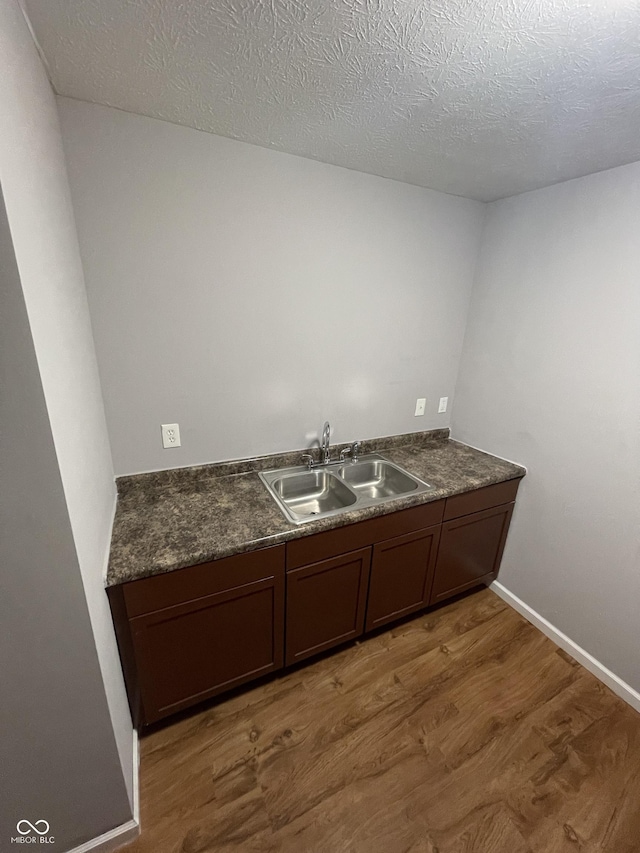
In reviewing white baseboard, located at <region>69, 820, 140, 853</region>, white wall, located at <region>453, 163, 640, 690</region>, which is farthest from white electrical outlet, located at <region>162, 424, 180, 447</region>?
white wall, located at <region>453, 163, 640, 690</region>

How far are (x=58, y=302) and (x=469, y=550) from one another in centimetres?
212

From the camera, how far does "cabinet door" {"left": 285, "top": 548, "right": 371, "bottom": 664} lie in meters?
1.45

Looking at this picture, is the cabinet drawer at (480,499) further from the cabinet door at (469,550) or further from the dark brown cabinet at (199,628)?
the dark brown cabinet at (199,628)

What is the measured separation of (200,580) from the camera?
122cm

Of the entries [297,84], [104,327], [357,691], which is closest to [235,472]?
[104,327]

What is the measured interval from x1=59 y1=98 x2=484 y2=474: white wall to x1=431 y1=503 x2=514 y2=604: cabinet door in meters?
0.73

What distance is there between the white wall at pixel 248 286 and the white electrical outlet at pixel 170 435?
0.03 m

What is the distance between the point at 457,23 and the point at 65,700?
1.91m

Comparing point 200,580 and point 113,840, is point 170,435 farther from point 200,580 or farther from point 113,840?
point 113,840

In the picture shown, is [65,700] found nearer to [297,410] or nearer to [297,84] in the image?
[297,410]

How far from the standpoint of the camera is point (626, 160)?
1.37 meters

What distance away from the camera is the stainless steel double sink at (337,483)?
174cm

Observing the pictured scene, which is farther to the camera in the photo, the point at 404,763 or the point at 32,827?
the point at 404,763

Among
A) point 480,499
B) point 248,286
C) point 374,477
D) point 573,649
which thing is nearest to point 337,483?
point 374,477
